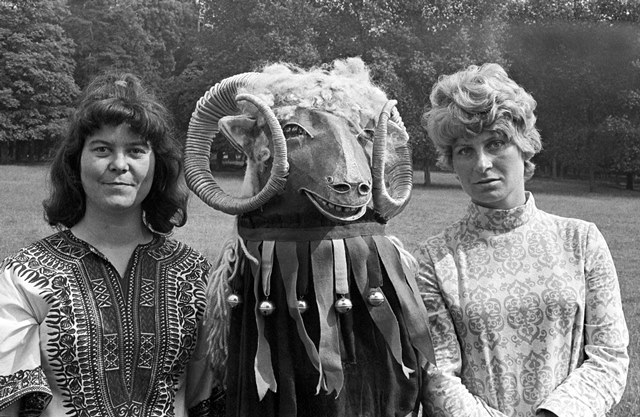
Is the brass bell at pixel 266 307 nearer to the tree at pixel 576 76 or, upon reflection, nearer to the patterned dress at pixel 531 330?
the patterned dress at pixel 531 330

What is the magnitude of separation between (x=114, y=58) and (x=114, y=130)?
1563 inches

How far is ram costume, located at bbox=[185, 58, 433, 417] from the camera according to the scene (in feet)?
9.12

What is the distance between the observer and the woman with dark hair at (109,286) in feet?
8.89

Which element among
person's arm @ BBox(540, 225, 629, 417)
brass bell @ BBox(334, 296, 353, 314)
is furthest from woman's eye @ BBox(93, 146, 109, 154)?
person's arm @ BBox(540, 225, 629, 417)

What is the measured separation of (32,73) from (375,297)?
131ft

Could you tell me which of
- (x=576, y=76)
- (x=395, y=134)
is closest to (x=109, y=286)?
(x=395, y=134)

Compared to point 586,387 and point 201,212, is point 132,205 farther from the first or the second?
point 201,212

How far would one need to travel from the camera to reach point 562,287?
2.81 meters

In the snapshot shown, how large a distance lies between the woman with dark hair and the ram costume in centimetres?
16

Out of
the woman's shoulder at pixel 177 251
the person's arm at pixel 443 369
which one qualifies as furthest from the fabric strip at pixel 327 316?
the woman's shoulder at pixel 177 251

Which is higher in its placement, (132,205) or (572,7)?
(572,7)

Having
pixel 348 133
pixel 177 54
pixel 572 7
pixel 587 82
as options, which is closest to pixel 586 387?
pixel 348 133

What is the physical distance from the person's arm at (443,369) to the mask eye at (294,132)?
0.72 metres

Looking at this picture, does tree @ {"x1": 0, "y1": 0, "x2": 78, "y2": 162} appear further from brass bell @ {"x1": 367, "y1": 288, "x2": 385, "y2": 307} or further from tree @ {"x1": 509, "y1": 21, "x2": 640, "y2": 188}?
brass bell @ {"x1": 367, "y1": 288, "x2": 385, "y2": 307}
